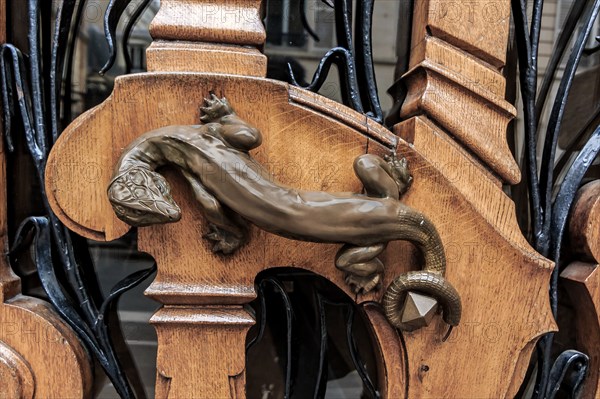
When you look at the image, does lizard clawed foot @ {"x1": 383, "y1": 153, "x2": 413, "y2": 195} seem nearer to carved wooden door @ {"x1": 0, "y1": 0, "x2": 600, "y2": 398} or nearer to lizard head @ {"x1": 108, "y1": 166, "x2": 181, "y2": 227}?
carved wooden door @ {"x1": 0, "y1": 0, "x2": 600, "y2": 398}

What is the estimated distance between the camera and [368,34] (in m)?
0.55

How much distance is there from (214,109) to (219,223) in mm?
121

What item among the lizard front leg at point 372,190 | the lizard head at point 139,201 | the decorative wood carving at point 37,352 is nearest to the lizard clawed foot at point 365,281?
the lizard front leg at point 372,190

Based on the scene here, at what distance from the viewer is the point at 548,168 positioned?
1.88 feet

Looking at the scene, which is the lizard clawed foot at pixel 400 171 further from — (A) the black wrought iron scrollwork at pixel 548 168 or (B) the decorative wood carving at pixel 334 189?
(A) the black wrought iron scrollwork at pixel 548 168

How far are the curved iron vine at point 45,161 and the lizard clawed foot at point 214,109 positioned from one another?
154 mm

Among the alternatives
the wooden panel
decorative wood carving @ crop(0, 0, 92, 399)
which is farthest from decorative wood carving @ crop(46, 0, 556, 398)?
decorative wood carving @ crop(0, 0, 92, 399)

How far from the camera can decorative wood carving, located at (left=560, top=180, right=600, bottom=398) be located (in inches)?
21.0

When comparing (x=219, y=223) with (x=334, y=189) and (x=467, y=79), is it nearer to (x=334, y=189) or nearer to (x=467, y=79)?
(x=334, y=189)

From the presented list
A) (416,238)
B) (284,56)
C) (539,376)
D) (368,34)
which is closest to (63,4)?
(284,56)

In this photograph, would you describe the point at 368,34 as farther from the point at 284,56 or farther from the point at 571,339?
the point at 571,339

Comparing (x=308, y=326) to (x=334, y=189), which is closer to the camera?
(x=334, y=189)

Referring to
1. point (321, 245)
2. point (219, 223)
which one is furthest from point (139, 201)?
point (321, 245)

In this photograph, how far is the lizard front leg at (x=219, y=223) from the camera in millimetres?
442
